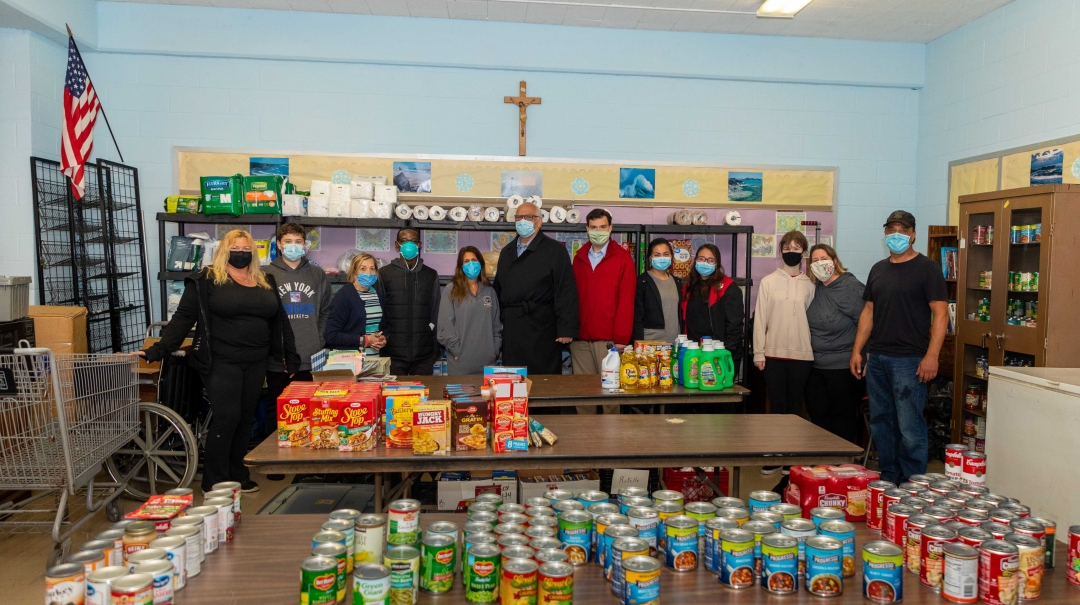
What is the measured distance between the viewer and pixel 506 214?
625cm

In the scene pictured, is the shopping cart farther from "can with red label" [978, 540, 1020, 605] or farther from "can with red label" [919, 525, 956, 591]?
"can with red label" [978, 540, 1020, 605]

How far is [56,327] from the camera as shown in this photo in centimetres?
512

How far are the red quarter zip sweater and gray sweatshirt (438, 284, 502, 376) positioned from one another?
0.71 meters

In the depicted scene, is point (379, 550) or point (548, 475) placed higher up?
point (379, 550)

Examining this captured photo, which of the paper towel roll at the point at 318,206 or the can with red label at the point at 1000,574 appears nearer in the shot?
the can with red label at the point at 1000,574

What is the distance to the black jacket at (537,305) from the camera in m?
5.27

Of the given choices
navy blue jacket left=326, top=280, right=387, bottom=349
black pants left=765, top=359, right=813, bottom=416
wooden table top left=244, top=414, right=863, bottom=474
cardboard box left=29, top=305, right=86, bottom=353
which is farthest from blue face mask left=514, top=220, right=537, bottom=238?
cardboard box left=29, top=305, right=86, bottom=353

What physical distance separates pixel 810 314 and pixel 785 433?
2.22 metres

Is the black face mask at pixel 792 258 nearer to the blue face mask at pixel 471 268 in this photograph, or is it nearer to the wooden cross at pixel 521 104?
the blue face mask at pixel 471 268

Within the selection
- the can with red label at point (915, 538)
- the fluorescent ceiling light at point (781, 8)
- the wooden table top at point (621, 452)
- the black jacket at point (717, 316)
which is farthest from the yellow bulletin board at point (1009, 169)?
the can with red label at point (915, 538)

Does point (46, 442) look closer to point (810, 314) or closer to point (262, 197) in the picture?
point (262, 197)

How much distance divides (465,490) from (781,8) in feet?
15.0

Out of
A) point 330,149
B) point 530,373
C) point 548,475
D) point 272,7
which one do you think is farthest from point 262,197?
point 548,475

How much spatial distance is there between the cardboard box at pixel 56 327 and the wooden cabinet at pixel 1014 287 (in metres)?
6.38
